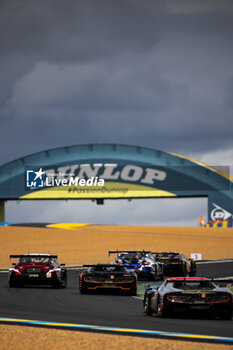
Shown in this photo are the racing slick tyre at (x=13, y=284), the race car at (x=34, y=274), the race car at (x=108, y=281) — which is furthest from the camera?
the racing slick tyre at (x=13, y=284)

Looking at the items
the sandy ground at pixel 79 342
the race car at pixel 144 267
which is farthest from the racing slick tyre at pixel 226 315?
the race car at pixel 144 267

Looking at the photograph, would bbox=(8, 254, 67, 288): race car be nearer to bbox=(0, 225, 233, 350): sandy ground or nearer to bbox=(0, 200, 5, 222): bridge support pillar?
bbox=(0, 225, 233, 350): sandy ground

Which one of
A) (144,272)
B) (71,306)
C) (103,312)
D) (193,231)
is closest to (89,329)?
(103,312)

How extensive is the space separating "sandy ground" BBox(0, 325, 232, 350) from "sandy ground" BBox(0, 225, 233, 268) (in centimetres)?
3316

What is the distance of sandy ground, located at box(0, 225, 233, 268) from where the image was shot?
188 ft

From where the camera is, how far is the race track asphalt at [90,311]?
581 inches

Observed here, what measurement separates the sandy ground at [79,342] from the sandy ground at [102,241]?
33.2 m

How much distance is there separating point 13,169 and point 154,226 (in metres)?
18.3

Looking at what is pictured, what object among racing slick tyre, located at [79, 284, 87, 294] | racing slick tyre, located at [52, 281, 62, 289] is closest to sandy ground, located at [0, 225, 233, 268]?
racing slick tyre, located at [52, 281, 62, 289]

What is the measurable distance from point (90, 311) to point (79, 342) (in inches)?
225

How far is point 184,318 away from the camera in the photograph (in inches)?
650

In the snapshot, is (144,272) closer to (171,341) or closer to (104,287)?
(104,287)

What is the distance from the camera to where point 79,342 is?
12.5 meters

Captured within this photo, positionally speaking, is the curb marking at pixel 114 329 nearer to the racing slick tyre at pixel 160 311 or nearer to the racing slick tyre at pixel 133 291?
the racing slick tyre at pixel 160 311
